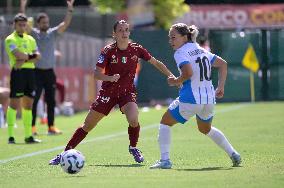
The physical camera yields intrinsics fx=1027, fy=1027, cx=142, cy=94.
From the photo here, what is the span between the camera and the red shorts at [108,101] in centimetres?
1371

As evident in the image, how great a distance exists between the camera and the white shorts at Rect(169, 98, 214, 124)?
12648 mm

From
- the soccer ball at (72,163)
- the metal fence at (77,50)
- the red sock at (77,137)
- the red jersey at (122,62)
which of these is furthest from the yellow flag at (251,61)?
the soccer ball at (72,163)

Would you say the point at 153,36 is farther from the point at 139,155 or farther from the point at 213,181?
the point at 213,181

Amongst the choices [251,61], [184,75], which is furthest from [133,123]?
[251,61]

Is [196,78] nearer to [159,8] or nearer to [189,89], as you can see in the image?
[189,89]

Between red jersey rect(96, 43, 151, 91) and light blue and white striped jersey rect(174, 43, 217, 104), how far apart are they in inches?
51.8

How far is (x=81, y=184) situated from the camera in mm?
11023

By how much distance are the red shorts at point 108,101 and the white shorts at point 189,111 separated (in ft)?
4.01

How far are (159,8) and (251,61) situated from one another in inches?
480

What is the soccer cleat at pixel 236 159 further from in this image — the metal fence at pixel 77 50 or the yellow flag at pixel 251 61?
the yellow flag at pixel 251 61

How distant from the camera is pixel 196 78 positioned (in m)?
12.7

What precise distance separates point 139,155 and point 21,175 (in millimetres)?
2077

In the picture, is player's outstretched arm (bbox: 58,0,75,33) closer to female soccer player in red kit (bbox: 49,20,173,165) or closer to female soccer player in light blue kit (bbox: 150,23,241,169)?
female soccer player in red kit (bbox: 49,20,173,165)

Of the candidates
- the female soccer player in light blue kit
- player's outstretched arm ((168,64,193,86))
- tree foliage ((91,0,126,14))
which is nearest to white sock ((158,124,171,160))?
the female soccer player in light blue kit
